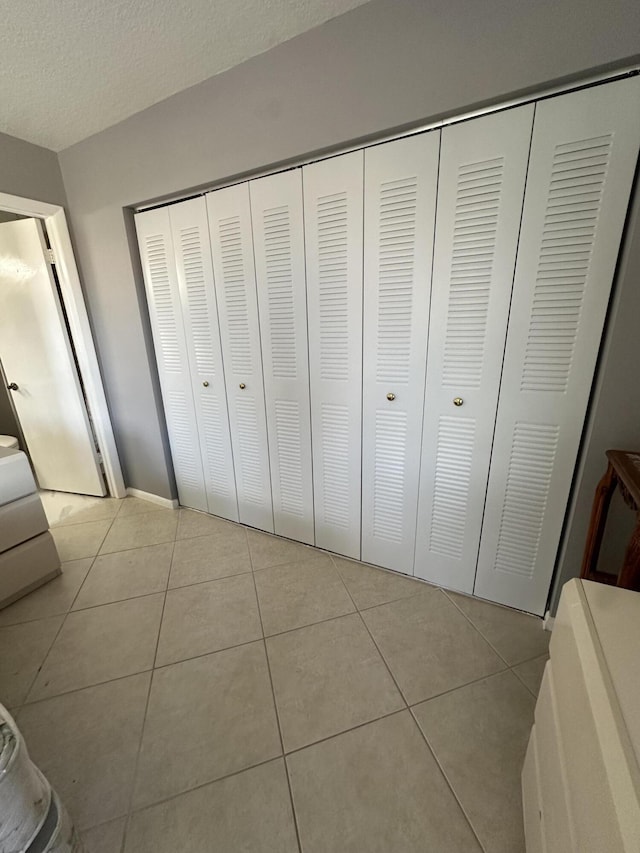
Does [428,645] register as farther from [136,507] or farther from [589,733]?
[136,507]

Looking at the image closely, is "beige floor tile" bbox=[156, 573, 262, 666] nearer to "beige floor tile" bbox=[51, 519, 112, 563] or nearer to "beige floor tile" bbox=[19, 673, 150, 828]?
"beige floor tile" bbox=[19, 673, 150, 828]

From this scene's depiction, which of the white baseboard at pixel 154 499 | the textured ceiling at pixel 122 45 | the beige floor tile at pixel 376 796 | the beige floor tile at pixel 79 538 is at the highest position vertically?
the textured ceiling at pixel 122 45

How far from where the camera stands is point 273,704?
121cm

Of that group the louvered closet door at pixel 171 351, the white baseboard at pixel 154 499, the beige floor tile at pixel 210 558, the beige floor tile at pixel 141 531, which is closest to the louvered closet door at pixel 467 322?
the beige floor tile at pixel 210 558

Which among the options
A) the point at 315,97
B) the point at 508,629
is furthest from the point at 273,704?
the point at 315,97

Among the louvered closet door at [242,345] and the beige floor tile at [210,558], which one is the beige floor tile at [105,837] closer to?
the beige floor tile at [210,558]

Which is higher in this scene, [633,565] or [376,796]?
[633,565]

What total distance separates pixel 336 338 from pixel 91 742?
1.78 metres

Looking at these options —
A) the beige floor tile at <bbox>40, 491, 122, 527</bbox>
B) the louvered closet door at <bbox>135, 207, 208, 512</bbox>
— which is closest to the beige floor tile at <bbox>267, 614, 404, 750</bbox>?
the louvered closet door at <bbox>135, 207, 208, 512</bbox>

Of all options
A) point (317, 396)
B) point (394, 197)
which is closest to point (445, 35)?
point (394, 197)

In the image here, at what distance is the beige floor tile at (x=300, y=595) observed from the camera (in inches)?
61.7

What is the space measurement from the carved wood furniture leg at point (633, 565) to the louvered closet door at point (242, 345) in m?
1.62

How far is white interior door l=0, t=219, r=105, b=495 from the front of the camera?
90.4 inches

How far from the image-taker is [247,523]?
2.26 m
